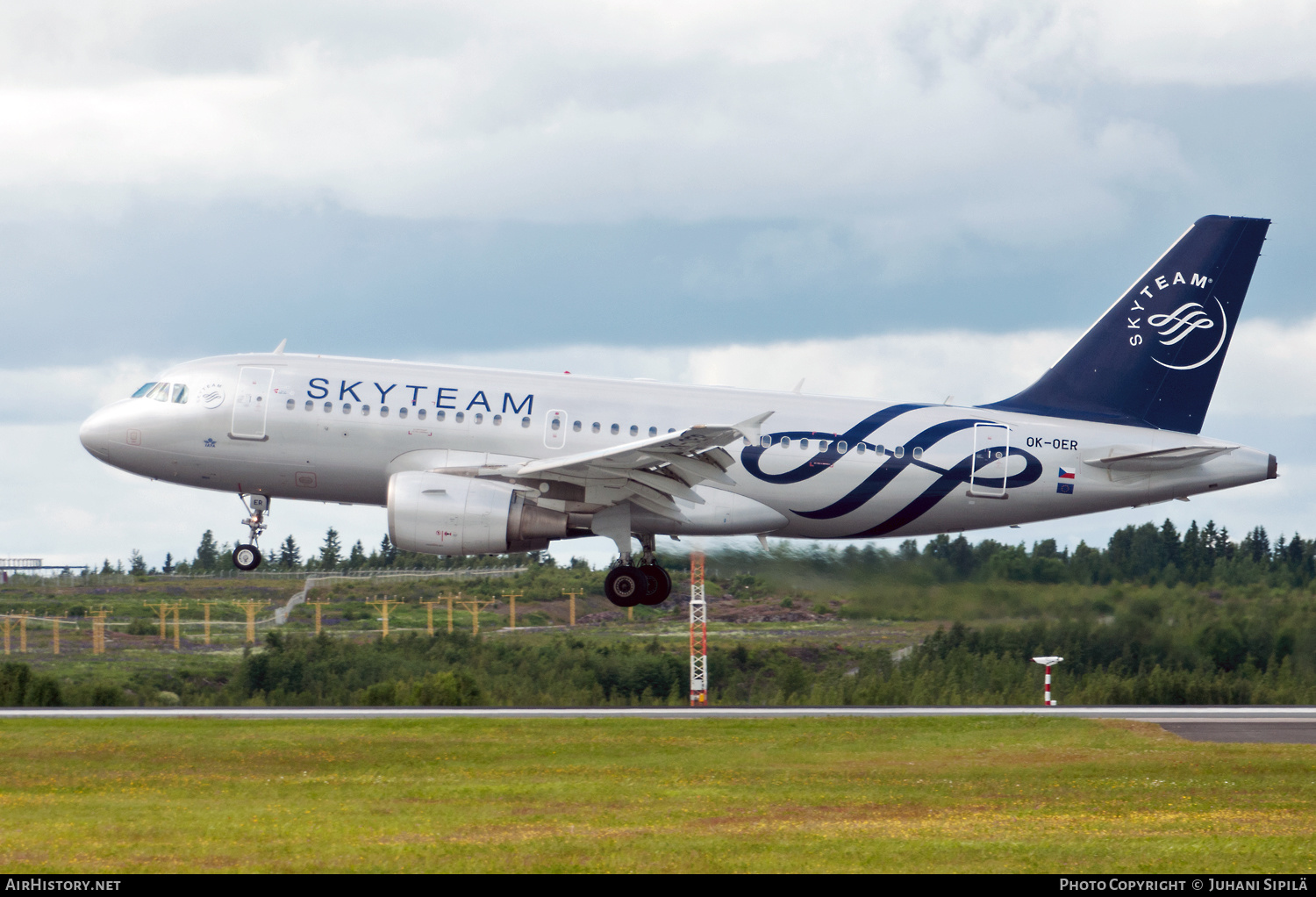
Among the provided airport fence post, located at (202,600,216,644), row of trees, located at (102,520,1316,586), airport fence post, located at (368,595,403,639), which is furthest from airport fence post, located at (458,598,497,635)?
row of trees, located at (102,520,1316,586)

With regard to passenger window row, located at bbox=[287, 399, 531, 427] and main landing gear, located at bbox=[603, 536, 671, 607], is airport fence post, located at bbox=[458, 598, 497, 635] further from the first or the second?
passenger window row, located at bbox=[287, 399, 531, 427]

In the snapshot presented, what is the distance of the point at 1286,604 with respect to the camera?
4344 cm

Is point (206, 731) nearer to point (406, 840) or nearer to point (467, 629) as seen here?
point (406, 840)

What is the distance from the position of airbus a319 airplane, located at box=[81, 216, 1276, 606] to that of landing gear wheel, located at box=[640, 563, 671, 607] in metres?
0.04

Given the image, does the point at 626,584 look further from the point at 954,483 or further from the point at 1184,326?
the point at 1184,326

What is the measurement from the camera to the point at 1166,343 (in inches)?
1393

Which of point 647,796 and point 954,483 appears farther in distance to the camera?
point 954,483

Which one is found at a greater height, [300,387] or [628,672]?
[300,387]

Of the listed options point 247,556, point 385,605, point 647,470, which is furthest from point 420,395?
point 385,605

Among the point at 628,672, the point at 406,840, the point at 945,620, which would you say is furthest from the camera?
the point at 628,672

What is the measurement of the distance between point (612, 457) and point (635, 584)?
4162 mm

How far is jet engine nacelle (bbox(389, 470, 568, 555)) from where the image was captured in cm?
3105
